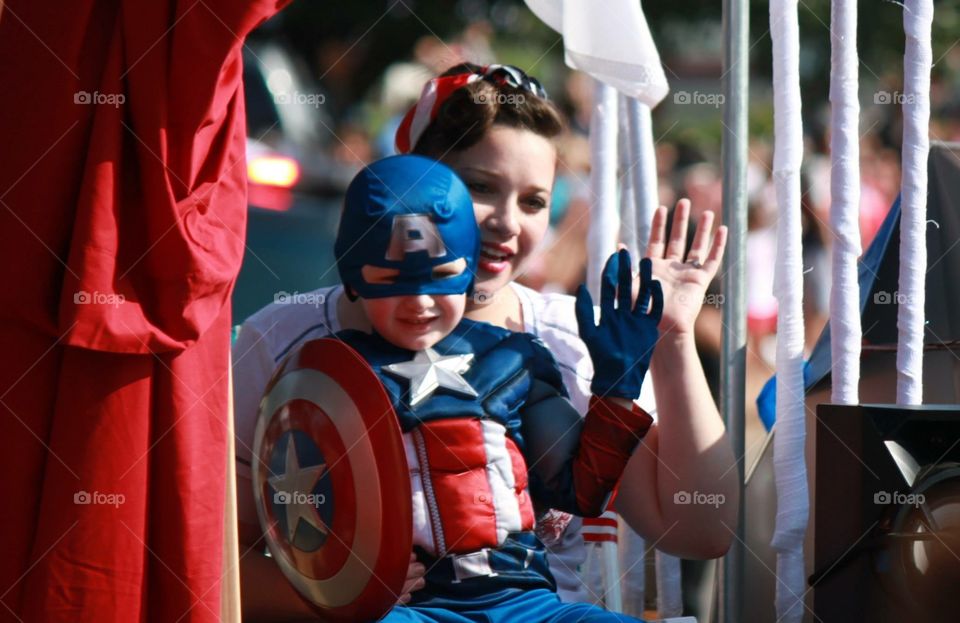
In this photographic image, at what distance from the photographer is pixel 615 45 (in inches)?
105

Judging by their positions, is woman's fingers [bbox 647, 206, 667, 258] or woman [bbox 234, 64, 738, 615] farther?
woman's fingers [bbox 647, 206, 667, 258]

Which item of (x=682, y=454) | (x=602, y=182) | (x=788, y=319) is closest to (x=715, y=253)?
(x=788, y=319)

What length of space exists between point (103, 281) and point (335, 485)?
0.47 m

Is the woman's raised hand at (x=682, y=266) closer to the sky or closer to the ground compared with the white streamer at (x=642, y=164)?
closer to the ground

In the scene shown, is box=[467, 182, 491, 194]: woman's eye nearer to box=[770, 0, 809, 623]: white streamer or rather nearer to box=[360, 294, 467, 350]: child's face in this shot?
box=[360, 294, 467, 350]: child's face

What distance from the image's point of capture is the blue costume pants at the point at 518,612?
203 centimetres

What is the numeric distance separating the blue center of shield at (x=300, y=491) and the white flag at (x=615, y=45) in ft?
3.61

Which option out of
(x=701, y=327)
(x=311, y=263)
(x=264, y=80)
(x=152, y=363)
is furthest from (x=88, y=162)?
(x=264, y=80)

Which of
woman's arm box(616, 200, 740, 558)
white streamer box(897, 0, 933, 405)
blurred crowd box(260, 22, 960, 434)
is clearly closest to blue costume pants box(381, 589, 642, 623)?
woman's arm box(616, 200, 740, 558)

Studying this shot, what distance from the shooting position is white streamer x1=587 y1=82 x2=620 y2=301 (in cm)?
299

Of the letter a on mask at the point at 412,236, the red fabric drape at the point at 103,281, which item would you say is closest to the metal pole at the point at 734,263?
the letter a on mask at the point at 412,236

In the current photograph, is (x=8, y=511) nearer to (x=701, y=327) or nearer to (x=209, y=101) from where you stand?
(x=209, y=101)

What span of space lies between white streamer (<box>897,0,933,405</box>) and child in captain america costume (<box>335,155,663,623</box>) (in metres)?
0.58

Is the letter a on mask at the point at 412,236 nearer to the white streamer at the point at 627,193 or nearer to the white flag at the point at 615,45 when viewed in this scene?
the white flag at the point at 615,45
